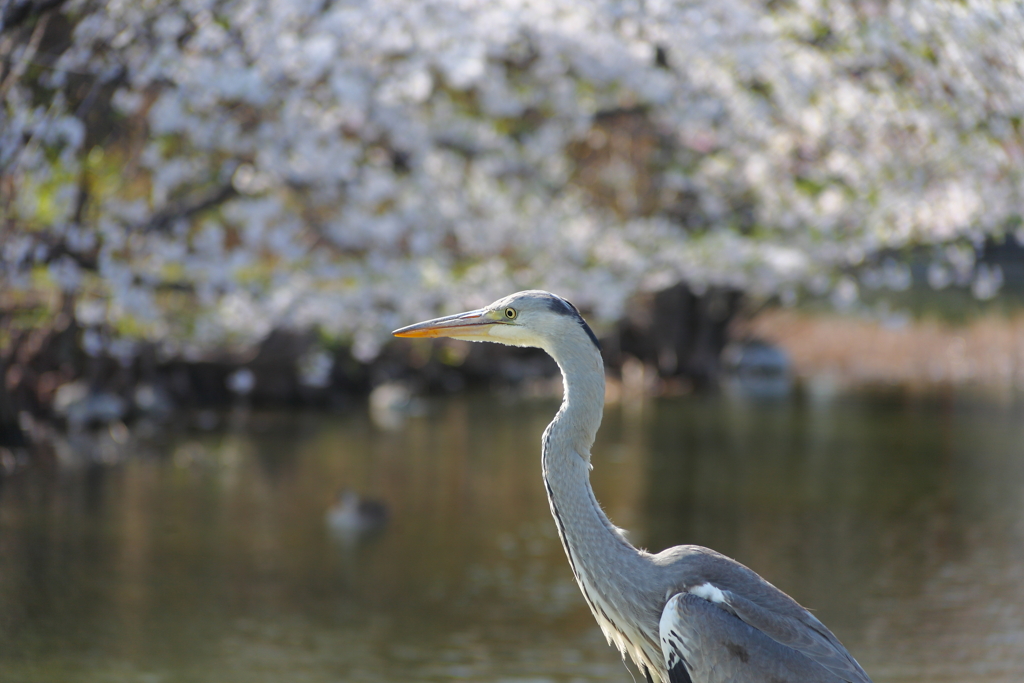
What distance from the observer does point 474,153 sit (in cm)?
1325

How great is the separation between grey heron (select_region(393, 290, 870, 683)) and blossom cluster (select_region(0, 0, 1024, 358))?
4862 mm

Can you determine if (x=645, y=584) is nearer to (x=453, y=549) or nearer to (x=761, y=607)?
(x=761, y=607)

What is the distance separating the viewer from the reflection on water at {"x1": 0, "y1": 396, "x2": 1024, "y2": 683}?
280 inches

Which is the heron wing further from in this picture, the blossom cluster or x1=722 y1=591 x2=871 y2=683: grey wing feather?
the blossom cluster

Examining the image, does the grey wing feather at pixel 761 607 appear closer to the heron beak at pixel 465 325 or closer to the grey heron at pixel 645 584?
the grey heron at pixel 645 584

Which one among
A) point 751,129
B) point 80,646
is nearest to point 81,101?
point 80,646

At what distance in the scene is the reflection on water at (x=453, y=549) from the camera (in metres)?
7.11

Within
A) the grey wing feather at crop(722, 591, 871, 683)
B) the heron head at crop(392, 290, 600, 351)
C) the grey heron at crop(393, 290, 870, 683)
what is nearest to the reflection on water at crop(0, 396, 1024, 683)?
the grey heron at crop(393, 290, 870, 683)

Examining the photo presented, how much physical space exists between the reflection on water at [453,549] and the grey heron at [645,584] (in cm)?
290

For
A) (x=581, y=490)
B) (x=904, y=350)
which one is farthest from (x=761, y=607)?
(x=904, y=350)

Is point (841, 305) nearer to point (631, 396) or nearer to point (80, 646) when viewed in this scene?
point (631, 396)

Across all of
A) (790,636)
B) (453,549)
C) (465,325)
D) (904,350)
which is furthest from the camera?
(904,350)

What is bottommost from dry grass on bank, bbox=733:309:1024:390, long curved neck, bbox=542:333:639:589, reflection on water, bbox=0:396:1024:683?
reflection on water, bbox=0:396:1024:683

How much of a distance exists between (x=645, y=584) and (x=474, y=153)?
9747 mm
